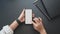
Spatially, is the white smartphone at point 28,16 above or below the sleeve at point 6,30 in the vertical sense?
above

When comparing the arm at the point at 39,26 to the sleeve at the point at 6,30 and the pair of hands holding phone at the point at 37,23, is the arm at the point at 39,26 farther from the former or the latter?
the sleeve at the point at 6,30

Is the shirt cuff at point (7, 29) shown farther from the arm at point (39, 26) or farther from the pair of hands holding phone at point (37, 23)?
the arm at point (39, 26)

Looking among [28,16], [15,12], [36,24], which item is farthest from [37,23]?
[15,12]

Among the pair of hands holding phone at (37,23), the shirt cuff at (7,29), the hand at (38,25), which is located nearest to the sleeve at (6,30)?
the shirt cuff at (7,29)

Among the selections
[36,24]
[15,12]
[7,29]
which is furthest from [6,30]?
[36,24]

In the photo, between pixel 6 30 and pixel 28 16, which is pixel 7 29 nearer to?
pixel 6 30

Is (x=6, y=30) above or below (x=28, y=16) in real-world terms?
below

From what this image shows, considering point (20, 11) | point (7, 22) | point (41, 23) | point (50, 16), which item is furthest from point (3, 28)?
point (50, 16)

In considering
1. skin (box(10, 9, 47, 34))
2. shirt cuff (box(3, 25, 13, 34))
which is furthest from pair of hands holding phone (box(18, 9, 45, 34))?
shirt cuff (box(3, 25, 13, 34))

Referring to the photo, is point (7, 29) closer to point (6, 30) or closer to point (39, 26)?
point (6, 30)

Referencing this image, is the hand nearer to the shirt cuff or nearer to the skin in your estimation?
the skin

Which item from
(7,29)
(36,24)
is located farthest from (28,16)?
(7,29)

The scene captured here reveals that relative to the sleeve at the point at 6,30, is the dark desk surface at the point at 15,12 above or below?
above

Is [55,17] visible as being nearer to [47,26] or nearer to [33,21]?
[47,26]
